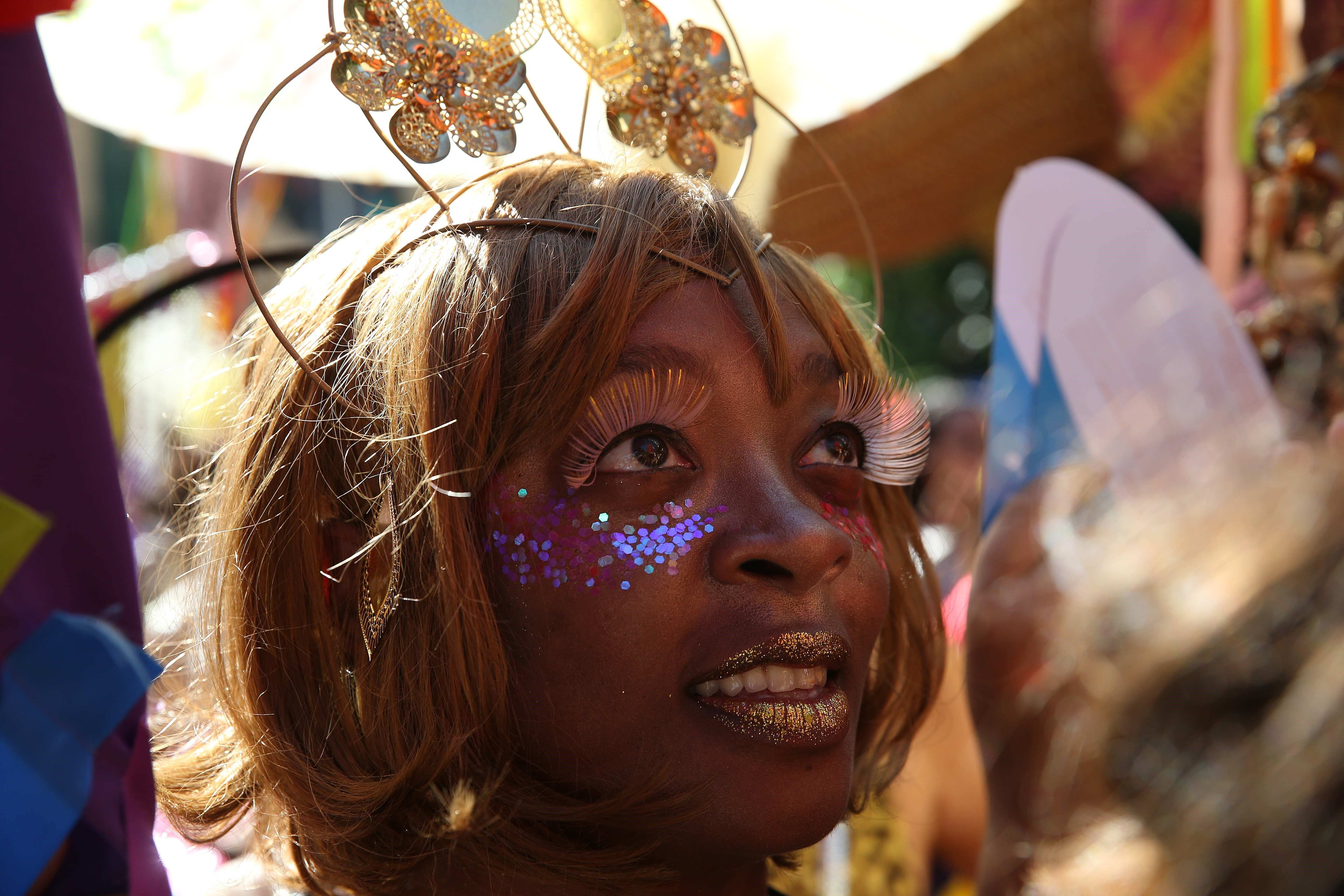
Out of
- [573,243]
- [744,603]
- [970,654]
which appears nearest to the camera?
[744,603]

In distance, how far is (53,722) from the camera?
3.09ft

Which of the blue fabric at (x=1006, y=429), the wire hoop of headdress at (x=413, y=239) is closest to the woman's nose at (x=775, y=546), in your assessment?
the wire hoop of headdress at (x=413, y=239)

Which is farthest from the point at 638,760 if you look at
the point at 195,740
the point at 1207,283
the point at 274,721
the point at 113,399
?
the point at 113,399

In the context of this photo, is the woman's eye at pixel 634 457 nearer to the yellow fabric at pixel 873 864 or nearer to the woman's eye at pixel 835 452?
the woman's eye at pixel 835 452

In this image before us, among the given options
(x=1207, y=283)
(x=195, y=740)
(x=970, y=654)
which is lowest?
(x=970, y=654)

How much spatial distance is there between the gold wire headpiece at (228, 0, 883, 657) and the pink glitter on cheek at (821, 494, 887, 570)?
280mm

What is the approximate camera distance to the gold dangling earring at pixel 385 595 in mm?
1210

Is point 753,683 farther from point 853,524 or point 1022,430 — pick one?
point 1022,430

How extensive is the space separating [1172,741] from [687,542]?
518mm

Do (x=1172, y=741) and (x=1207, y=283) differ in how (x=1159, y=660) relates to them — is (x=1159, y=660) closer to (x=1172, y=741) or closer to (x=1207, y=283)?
(x=1172, y=741)

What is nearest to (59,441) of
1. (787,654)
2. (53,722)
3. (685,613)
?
(53,722)

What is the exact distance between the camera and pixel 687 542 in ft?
3.82

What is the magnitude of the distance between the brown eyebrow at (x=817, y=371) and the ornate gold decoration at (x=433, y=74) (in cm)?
42

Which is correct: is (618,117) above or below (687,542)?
above
